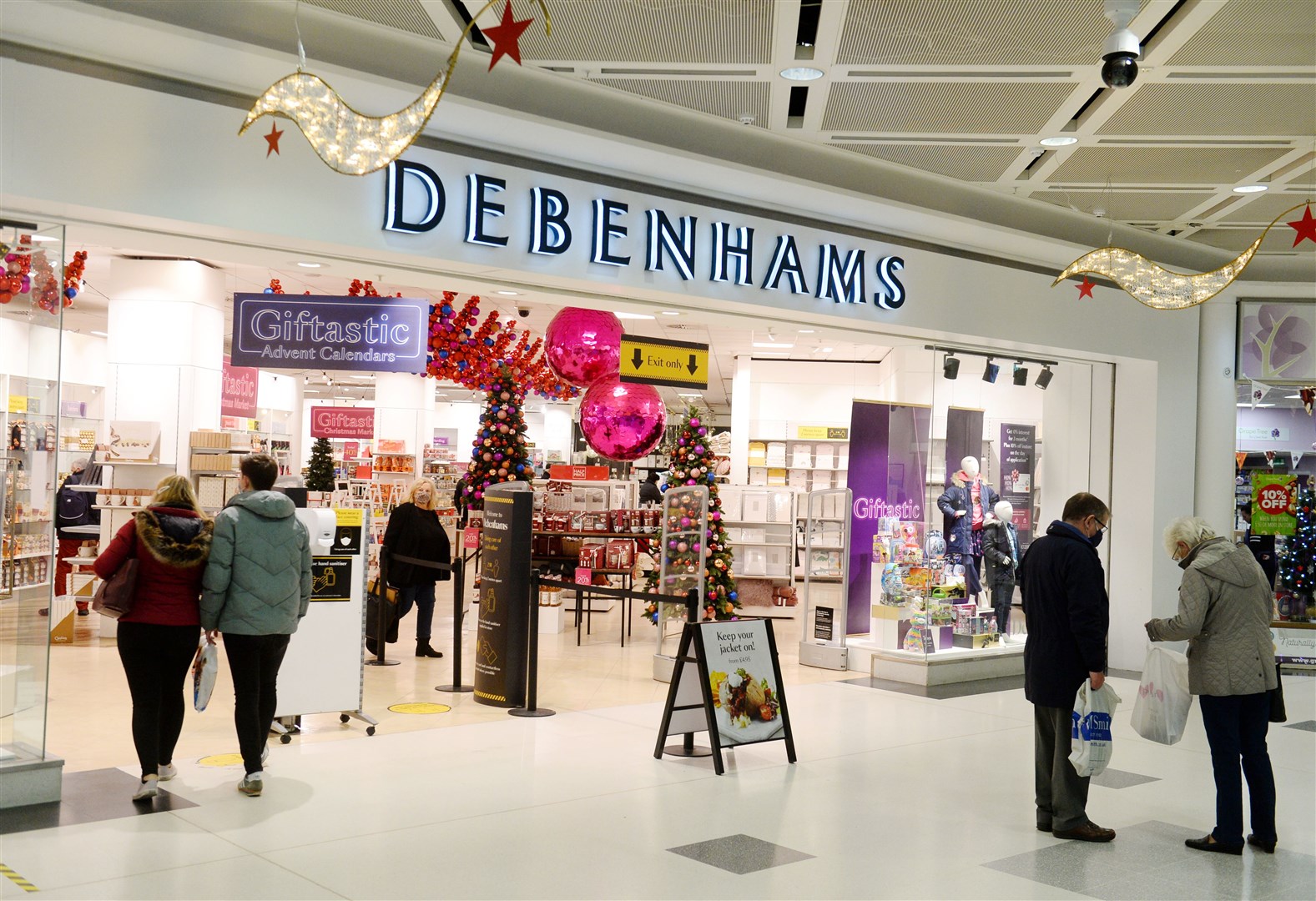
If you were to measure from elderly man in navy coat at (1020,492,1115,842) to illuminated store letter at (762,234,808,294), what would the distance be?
10.5 ft

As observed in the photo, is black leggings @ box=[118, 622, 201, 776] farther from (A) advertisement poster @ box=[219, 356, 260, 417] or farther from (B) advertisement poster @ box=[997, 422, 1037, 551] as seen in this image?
(A) advertisement poster @ box=[219, 356, 260, 417]

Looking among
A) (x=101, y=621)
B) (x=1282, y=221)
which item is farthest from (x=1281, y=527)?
(x=101, y=621)

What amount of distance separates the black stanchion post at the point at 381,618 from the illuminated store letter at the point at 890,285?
4097 millimetres

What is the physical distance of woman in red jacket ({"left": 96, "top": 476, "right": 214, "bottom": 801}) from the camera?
472 centimetres

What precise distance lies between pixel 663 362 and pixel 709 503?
194 cm

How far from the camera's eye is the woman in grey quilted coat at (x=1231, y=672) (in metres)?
4.61

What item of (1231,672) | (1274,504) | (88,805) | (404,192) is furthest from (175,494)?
(1274,504)

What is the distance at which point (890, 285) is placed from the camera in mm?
8266

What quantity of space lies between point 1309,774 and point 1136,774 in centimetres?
109

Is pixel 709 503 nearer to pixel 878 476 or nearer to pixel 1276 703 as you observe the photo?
pixel 878 476

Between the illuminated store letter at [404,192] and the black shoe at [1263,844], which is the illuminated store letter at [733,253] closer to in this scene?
the illuminated store letter at [404,192]

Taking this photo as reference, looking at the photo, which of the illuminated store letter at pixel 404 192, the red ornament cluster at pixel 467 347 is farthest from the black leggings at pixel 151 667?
the red ornament cluster at pixel 467 347

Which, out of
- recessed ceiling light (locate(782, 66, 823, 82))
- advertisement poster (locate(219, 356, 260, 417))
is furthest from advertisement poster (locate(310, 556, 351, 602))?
advertisement poster (locate(219, 356, 260, 417))

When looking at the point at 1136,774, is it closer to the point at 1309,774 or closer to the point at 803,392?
the point at 1309,774
